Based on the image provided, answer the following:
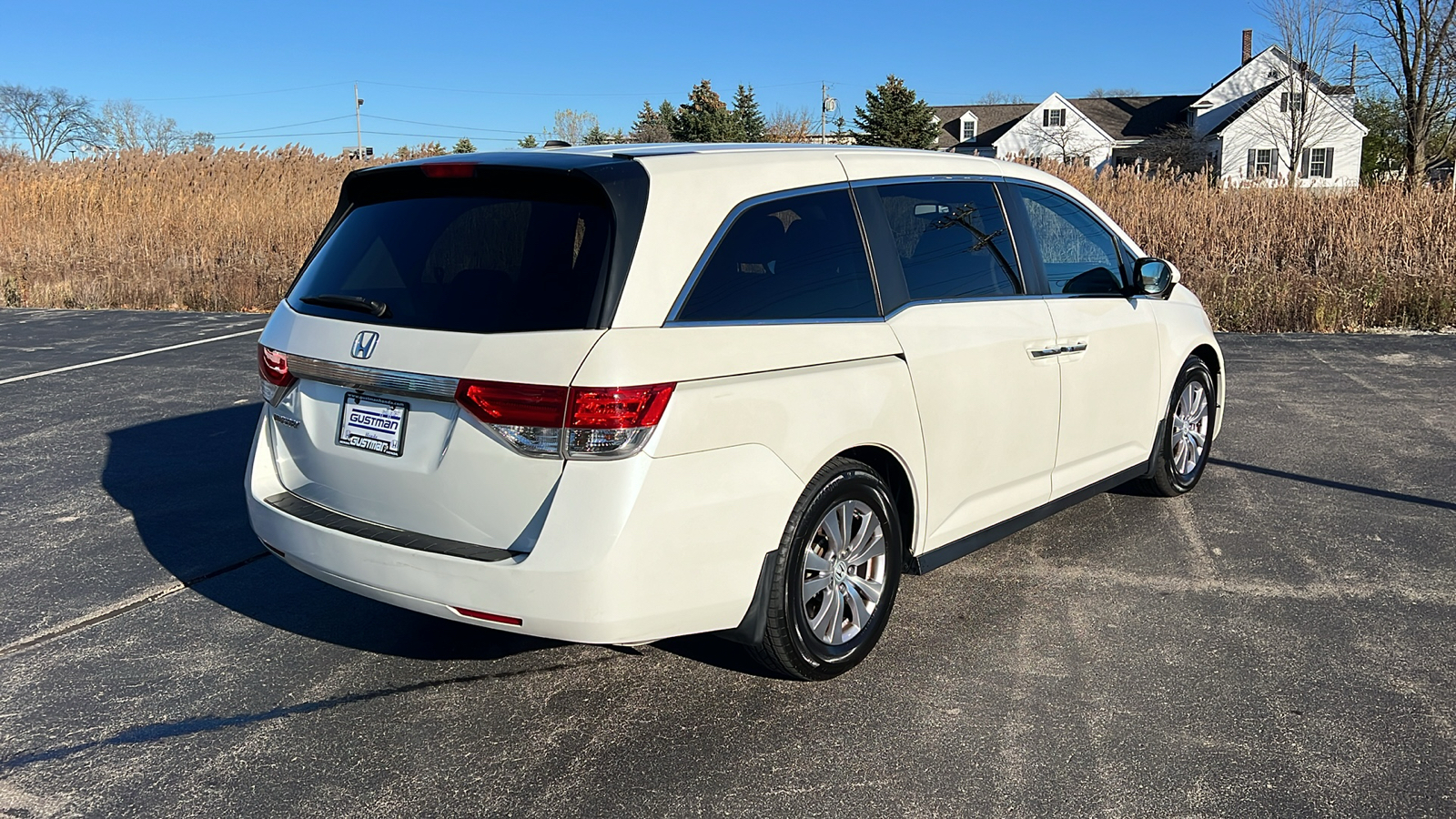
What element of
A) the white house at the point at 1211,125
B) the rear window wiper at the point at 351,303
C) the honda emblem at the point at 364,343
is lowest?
the honda emblem at the point at 364,343

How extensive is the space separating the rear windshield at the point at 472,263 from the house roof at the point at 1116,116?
215 feet

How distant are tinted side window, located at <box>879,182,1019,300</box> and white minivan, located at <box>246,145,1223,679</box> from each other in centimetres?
2

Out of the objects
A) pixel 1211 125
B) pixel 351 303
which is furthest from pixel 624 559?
pixel 1211 125

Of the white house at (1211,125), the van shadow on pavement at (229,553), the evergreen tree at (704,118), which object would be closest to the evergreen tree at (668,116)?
the evergreen tree at (704,118)

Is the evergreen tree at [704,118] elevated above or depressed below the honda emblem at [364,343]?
above

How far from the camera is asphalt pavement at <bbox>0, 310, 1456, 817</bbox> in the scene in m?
3.06

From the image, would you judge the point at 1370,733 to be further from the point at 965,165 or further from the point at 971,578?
the point at 965,165

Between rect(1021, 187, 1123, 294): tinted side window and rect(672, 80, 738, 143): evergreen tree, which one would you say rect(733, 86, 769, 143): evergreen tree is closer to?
rect(672, 80, 738, 143): evergreen tree

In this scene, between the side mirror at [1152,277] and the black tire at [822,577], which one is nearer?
the black tire at [822,577]

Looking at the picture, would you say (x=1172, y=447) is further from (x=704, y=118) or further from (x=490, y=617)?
(x=704, y=118)

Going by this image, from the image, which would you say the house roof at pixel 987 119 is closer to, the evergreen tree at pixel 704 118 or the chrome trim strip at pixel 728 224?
the evergreen tree at pixel 704 118

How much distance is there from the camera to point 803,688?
3723mm

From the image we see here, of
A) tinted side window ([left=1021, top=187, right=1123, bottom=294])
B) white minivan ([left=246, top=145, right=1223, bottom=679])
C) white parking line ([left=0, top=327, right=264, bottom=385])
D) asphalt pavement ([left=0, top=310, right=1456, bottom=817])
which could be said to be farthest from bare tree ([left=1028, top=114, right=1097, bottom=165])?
white minivan ([left=246, top=145, right=1223, bottom=679])

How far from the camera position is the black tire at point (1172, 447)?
562 cm
